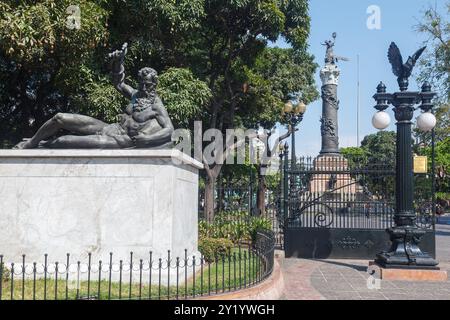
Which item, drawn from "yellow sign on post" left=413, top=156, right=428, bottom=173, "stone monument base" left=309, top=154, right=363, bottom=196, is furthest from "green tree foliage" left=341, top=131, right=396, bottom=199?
"yellow sign on post" left=413, top=156, right=428, bottom=173

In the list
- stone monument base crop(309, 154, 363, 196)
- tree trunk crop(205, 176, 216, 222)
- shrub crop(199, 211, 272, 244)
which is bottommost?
shrub crop(199, 211, 272, 244)

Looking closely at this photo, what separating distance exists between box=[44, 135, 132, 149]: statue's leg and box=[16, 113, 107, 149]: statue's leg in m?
0.27

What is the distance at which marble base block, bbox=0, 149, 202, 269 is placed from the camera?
24.9 ft

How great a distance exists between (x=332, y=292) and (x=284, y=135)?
20379 mm

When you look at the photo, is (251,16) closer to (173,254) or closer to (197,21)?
(197,21)

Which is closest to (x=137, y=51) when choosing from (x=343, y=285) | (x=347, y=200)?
(x=347, y=200)

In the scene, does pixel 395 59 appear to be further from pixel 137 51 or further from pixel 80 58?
pixel 80 58

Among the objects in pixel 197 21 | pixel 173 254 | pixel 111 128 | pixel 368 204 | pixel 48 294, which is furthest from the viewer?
pixel 197 21

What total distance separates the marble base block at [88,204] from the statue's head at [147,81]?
1.36m

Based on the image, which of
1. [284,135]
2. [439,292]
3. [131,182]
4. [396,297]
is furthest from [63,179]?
[284,135]

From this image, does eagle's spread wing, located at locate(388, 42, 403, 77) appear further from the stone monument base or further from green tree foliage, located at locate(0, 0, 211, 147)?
green tree foliage, located at locate(0, 0, 211, 147)

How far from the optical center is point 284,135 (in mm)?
28234

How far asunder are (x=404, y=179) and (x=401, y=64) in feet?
8.61

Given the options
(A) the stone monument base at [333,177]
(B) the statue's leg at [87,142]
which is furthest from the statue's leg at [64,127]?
(A) the stone monument base at [333,177]
